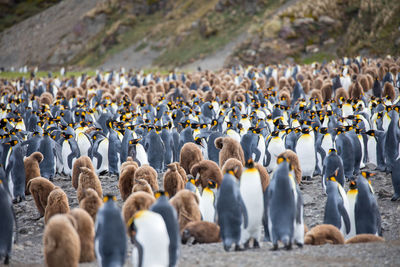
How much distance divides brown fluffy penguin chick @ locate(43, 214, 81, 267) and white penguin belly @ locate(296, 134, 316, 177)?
224 inches

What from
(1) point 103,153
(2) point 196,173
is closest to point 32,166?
(1) point 103,153

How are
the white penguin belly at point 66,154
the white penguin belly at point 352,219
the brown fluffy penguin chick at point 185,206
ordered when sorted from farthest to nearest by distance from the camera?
the white penguin belly at point 66,154
the white penguin belly at point 352,219
the brown fluffy penguin chick at point 185,206

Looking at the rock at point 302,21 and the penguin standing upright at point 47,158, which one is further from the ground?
the rock at point 302,21

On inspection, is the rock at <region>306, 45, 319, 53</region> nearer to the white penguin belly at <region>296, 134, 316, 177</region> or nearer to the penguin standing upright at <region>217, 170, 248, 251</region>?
the white penguin belly at <region>296, 134, 316, 177</region>

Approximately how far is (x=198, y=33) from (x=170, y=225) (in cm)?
3940

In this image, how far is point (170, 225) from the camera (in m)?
5.07

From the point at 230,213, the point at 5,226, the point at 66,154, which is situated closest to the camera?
the point at 230,213

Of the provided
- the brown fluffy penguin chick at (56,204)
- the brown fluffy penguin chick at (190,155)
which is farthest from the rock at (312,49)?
the brown fluffy penguin chick at (56,204)

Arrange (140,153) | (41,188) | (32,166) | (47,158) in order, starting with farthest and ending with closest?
(47,158)
(140,153)
(32,166)
(41,188)

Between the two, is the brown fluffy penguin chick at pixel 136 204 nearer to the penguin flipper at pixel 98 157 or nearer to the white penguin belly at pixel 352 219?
the white penguin belly at pixel 352 219

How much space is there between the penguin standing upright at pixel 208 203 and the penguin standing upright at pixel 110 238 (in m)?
2.11

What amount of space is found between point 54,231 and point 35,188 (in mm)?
2914

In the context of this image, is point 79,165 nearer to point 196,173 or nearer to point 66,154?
point 66,154

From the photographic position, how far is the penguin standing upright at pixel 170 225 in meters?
4.97
